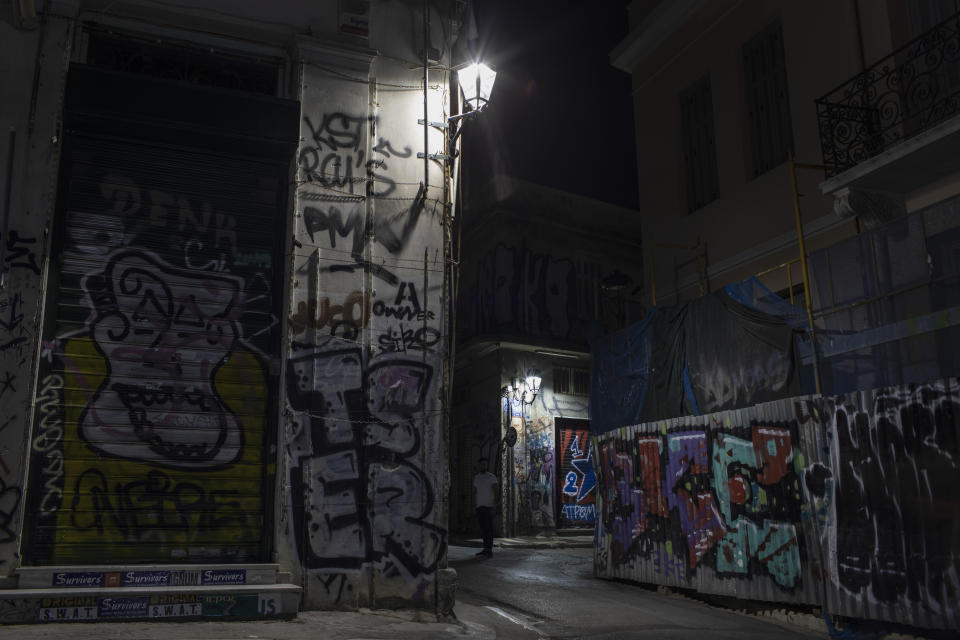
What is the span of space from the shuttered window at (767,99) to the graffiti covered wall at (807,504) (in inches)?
216

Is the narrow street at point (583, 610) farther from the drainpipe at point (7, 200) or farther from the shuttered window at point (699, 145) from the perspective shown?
the shuttered window at point (699, 145)

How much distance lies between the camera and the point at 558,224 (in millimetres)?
23203

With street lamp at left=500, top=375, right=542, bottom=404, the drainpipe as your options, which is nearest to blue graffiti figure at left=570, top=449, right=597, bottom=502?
street lamp at left=500, top=375, right=542, bottom=404

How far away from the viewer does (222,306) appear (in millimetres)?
7961

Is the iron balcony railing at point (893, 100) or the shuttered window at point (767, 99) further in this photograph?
the shuttered window at point (767, 99)

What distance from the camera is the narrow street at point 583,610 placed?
7.79 m

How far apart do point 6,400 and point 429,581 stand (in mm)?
4200

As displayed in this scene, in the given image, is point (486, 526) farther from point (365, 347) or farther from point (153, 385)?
point (153, 385)

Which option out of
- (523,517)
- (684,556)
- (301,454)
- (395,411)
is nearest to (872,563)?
(684,556)

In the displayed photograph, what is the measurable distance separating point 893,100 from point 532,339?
12.2 m

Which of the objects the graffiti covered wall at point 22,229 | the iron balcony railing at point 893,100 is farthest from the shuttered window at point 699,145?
the graffiti covered wall at point 22,229

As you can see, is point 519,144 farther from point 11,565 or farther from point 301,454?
point 11,565

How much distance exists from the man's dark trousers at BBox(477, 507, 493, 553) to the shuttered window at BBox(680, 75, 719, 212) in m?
6.78

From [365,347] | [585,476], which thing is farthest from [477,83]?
[585,476]
